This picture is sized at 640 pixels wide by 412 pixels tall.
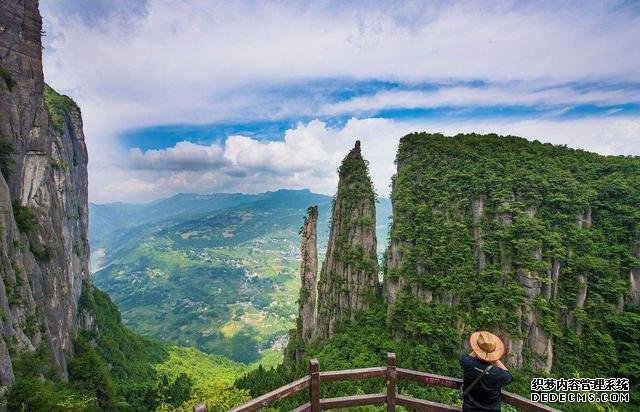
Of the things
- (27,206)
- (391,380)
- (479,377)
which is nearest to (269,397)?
(391,380)

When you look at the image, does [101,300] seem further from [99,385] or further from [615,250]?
[615,250]

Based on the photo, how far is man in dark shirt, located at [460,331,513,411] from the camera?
20.9ft

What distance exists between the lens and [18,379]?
21.2m

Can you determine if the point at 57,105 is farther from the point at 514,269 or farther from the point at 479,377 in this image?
the point at 479,377

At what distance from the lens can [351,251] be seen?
165 feet

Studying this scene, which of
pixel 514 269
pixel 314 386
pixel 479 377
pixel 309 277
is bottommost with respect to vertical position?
pixel 309 277

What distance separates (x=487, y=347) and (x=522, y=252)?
3864 centimetres

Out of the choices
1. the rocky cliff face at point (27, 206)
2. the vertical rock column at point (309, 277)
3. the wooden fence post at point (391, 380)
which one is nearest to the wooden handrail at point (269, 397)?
the wooden fence post at point (391, 380)

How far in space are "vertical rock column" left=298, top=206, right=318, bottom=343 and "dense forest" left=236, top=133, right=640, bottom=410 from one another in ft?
27.1

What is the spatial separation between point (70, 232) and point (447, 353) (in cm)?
7777

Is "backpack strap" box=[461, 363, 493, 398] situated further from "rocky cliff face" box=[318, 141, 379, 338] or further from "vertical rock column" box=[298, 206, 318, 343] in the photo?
"vertical rock column" box=[298, 206, 318, 343]

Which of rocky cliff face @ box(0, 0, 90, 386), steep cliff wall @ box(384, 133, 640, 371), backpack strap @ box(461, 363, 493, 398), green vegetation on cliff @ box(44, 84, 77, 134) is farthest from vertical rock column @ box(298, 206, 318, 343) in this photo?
green vegetation on cliff @ box(44, 84, 77, 134)

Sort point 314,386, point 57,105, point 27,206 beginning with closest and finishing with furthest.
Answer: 1. point 314,386
2. point 27,206
3. point 57,105

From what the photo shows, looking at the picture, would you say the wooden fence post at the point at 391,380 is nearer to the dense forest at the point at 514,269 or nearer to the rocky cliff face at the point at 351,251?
the dense forest at the point at 514,269
